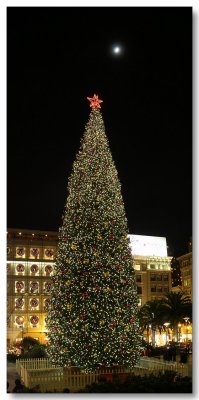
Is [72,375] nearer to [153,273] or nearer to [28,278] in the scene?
[28,278]

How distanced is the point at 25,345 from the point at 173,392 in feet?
96.7

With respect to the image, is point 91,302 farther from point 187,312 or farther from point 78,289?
point 187,312

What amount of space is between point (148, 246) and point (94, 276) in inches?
2192

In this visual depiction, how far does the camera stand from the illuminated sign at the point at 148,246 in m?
69.6

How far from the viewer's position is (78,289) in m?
16.9

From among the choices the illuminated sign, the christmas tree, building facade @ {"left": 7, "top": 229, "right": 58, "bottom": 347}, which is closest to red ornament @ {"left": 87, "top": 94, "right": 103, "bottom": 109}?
the christmas tree

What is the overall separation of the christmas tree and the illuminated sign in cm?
5026

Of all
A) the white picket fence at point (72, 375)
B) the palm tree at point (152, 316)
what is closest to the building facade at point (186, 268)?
the palm tree at point (152, 316)

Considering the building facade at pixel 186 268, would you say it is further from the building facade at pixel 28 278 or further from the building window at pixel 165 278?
the building facade at pixel 28 278

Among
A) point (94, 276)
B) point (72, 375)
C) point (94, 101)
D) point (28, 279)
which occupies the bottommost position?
point (72, 375)

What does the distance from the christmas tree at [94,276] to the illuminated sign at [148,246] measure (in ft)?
165

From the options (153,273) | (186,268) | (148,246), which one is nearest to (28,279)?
(148,246)

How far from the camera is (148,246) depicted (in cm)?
7194
